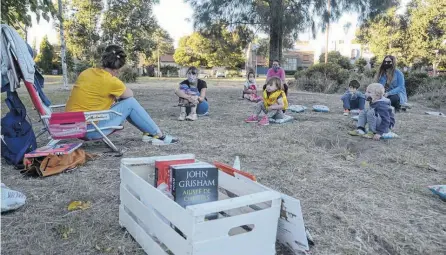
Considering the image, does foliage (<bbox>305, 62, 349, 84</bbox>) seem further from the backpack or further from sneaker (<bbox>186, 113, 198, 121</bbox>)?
the backpack

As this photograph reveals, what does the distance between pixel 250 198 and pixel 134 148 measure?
2.50 metres

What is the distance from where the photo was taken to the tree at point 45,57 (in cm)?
3406

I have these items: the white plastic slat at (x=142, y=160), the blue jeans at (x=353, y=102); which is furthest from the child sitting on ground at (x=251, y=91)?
the white plastic slat at (x=142, y=160)

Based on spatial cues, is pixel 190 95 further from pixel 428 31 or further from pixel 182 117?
pixel 428 31

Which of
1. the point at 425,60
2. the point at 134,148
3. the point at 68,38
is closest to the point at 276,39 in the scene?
the point at 134,148

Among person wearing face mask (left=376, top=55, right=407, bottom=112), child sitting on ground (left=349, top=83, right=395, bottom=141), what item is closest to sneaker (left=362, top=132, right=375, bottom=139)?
child sitting on ground (left=349, top=83, right=395, bottom=141)

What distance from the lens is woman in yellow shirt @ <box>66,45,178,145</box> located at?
3.57 metres

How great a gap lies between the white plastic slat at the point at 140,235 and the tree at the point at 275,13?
10180 millimetres

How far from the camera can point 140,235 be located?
1745 mm

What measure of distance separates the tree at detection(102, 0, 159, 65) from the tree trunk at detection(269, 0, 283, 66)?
14.3 m

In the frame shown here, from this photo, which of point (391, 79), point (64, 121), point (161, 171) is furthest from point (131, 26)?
point (161, 171)

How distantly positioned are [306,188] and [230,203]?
1.38m

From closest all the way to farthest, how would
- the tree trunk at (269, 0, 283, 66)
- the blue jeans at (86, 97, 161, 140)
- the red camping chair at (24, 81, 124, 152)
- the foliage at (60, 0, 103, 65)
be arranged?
1. the red camping chair at (24, 81, 124, 152)
2. the blue jeans at (86, 97, 161, 140)
3. the tree trunk at (269, 0, 283, 66)
4. the foliage at (60, 0, 103, 65)

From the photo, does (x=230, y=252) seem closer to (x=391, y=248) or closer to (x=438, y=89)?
(x=391, y=248)
